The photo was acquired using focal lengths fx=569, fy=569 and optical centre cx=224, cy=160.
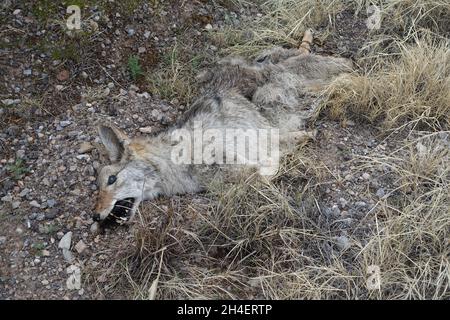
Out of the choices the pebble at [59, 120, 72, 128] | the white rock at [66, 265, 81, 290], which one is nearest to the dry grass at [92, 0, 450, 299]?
the white rock at [66, 265, 81, 290]

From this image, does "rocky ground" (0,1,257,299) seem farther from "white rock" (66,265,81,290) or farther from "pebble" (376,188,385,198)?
"pebble" (376,188,385,198)

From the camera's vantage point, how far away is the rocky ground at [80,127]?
15.2 ft

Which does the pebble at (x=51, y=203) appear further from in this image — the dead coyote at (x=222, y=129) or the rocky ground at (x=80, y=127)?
the dead coyote at (x=222, y=129)

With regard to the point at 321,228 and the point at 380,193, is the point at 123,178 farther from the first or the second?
the point at 380,193

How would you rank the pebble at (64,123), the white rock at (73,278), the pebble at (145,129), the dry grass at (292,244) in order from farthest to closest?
the pebble at (145,129), the pebble at (64,123), the white rock at (73,278), the dry grass at (292,244)

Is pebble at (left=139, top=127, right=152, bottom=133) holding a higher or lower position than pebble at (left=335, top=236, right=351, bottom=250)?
higher

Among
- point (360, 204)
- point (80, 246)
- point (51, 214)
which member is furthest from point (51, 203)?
point (360, 204)

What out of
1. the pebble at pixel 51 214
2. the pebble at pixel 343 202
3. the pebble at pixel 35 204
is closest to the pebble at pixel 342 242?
the pebble at pixel 343 202

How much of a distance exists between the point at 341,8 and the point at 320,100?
1.64m

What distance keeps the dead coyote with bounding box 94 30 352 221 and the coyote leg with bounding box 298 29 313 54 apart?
45 millimetres

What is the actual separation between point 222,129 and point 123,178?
103 cm

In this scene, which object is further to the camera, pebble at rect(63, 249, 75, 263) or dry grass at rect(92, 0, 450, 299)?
pebble at rect(63, 249, 75, 263)

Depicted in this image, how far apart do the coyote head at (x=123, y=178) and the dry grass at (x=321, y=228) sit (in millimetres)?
171

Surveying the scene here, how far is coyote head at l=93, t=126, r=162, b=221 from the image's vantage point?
15.9 ft
